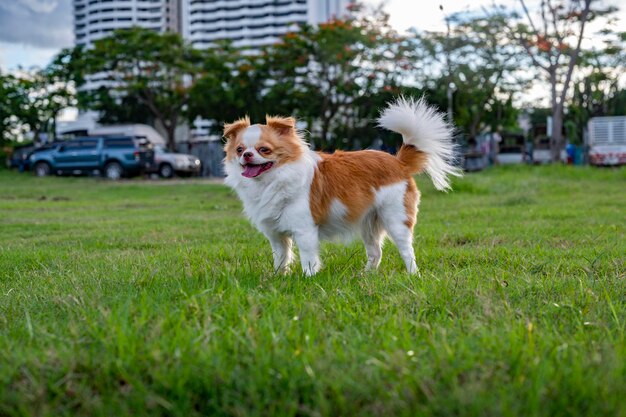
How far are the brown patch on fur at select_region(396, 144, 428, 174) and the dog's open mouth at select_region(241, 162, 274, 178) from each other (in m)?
1.19

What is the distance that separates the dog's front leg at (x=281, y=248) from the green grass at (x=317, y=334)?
22cm

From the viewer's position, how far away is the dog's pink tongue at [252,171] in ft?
14.1

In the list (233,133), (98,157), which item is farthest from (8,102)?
(233,133)

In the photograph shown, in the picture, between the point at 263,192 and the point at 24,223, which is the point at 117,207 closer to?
the point at 24,223

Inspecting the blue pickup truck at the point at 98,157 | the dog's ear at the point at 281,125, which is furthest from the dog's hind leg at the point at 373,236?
the blue pickup truck at the point at 98,157

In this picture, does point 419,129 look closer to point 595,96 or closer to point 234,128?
point 234,128

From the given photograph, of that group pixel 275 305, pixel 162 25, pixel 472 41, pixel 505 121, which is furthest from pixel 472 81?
pixel 162 25

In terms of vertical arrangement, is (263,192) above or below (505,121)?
below

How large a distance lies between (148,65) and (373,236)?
30.4m

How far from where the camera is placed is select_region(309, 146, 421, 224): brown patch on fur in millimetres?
4508

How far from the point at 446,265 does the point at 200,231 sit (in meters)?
3.63

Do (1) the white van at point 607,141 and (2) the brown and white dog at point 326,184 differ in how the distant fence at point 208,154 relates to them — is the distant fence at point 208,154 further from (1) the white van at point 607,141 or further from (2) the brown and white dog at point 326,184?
(2) the brown and white dog at point 326,184

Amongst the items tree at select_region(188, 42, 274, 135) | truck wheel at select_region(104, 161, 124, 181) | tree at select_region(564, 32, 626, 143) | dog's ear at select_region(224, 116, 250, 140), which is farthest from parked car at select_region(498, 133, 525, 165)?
dog's ear at select_region(224, 116, 250, 140)

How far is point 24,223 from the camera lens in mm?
8594
